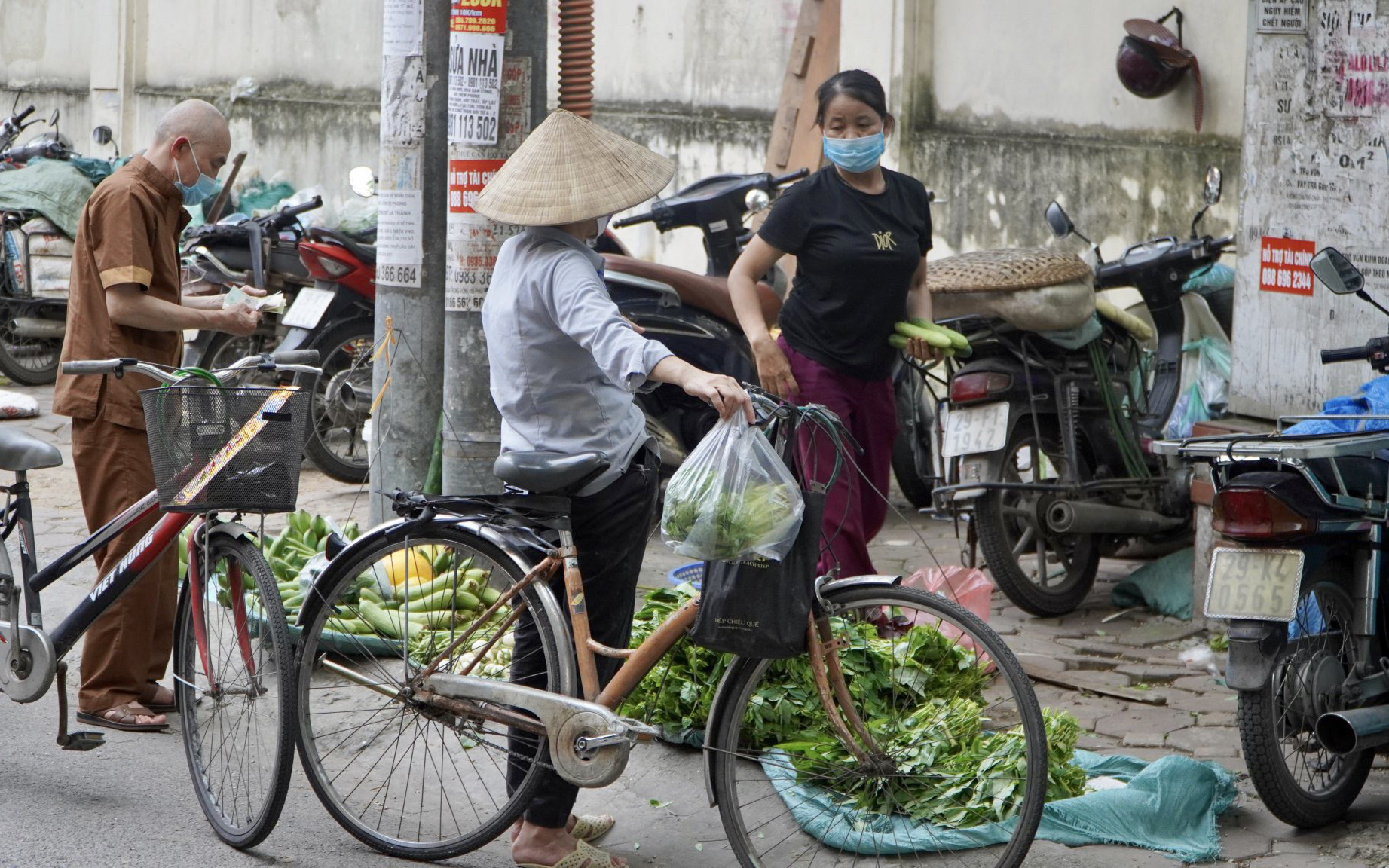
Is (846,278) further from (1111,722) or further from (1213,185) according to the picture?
(1213,185)

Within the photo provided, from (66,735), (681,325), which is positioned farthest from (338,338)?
(66,735)

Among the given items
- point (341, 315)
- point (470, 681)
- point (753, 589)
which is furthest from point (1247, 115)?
point (341, 315)

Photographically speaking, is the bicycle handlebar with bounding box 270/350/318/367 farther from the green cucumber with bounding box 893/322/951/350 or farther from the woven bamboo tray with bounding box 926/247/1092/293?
the woven bamboo tray with bounding box 926/247/1092/293

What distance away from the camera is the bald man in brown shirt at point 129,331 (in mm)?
4590

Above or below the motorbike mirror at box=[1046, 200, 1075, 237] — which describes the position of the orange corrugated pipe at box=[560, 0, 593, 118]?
above

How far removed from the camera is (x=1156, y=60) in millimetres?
9336

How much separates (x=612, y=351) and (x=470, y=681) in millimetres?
927

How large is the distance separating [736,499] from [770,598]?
0.83ft

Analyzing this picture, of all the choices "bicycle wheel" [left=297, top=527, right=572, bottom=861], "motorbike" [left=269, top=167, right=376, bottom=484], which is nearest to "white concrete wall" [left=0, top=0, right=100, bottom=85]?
"motorbike" [left=269, top=167, right=376, bottom=484]

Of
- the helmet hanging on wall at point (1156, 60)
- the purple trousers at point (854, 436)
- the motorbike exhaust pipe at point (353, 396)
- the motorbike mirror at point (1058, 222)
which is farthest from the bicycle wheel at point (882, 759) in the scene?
the helmet hanging on wall at point (1156, 60)

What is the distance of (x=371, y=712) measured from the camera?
4156mm

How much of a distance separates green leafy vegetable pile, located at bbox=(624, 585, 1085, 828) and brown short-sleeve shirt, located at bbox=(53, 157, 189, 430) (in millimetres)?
1847

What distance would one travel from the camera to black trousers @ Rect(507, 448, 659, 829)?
3832 millimetres

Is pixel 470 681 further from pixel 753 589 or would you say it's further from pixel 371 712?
pixel 753 589
